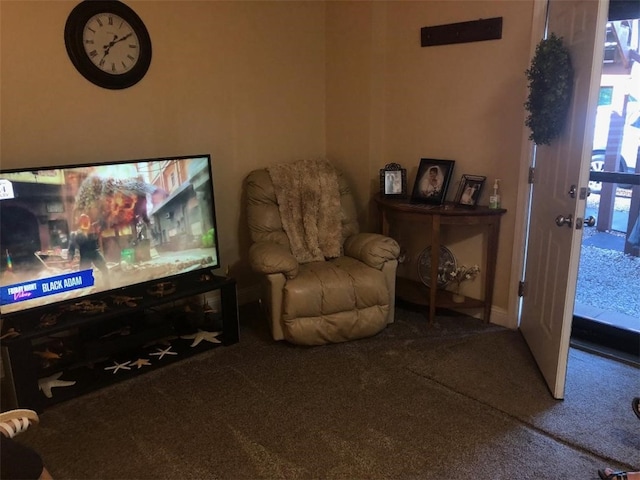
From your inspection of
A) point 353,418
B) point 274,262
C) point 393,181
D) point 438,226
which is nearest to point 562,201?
point 438,226

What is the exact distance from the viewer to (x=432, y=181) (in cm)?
346

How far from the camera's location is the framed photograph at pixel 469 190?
3.30m

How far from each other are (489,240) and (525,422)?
1.26 metres

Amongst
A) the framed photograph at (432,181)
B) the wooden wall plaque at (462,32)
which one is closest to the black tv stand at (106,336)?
the framed photograph at (432,181)

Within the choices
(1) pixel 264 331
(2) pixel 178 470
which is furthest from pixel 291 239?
(2) pixel 178 470

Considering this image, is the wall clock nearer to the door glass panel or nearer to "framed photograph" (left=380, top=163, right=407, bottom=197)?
"framed photograph" (left=380, top=163, right=407, bottom=197)

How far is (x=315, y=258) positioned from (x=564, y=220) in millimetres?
1574

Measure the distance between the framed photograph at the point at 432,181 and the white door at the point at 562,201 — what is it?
0.58 meters

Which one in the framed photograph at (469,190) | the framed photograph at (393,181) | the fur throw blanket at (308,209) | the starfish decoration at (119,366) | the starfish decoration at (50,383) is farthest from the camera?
the framed photograph at (393,181)

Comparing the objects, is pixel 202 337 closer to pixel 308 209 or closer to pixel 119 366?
pixel 119 366

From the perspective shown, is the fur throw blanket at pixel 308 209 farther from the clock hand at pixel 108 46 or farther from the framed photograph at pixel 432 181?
the clock hand at pixel 108 46

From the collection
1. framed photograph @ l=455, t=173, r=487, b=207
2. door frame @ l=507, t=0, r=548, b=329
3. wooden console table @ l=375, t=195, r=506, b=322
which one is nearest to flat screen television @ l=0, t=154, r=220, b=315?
wooden console table @ l=375, t=195, r=506, b=322

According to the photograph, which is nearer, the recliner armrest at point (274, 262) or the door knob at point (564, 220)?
the door knob at point (564, 220)

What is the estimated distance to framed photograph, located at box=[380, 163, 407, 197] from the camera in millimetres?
→ 3564
